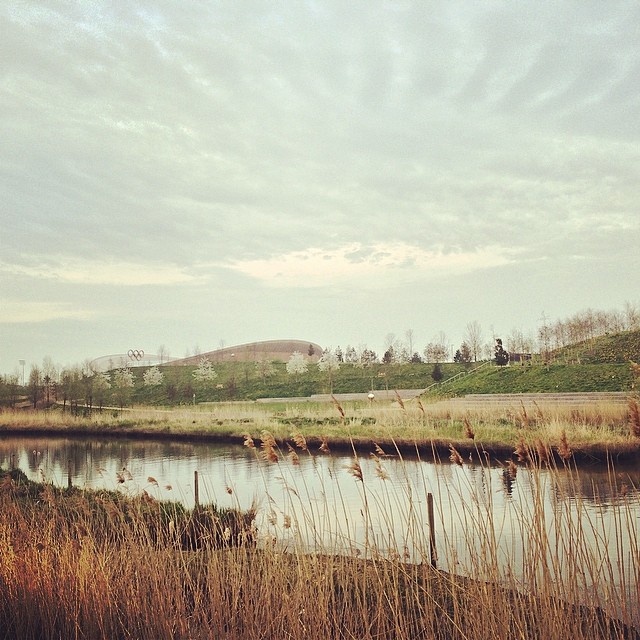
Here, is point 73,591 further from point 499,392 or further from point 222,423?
point 499,392

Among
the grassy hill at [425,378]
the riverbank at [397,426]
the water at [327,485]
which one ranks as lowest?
the water at [327,485]

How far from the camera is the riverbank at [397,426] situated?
16.2m

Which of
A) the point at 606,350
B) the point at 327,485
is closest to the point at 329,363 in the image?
the point at 606,350

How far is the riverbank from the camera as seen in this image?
1616cm

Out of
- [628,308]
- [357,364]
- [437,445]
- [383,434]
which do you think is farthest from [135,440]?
[628,308]

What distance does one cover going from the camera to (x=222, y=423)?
26312 mm

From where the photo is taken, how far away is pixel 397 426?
21297 millimetres

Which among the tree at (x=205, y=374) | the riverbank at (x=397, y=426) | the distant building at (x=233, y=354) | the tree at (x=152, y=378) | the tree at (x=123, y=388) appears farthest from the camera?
the distant building at (x=233, y=354)

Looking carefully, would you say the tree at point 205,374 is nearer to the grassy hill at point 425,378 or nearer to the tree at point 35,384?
the grassy hill at point 425,378

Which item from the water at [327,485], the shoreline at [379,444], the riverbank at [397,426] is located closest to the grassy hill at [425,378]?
the riverbank at [397,426]

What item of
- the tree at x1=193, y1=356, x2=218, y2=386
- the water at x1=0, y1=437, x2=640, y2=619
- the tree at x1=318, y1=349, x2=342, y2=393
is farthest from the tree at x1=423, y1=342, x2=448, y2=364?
the water at x1=0, y1=437, x2=640, y2=619

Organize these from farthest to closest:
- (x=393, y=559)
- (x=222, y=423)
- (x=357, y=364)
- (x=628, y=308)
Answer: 1. (x=357, y=364)
2. (x=628, y=308)
3. (x=222, y=423)
4. (x=393, y=559)

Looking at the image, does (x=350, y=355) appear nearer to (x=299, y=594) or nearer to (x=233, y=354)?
(x=233, y=354)

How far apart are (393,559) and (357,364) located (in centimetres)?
5177
